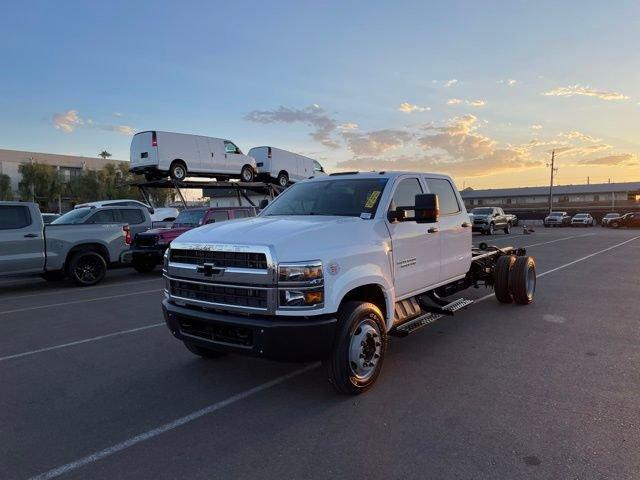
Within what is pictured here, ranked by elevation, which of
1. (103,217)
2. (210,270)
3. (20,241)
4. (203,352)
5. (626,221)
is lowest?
(626,221)

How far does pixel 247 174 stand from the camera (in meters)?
20.7

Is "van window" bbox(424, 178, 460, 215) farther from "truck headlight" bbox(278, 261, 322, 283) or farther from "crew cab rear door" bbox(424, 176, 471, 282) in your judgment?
"truck headlight" bbox(278, 261, 322, 283)

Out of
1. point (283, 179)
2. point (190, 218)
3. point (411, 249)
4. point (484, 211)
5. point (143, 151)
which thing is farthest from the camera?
point (484, 211)

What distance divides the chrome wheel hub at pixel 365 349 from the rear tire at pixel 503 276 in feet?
14.2

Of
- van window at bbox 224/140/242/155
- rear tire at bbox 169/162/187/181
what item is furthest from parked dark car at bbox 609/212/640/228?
rear tire at bbox 169/162/187/181

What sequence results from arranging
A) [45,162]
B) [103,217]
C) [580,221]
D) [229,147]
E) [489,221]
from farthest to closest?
[45,162] < [580,221] < [489,221] < [229,147] < [103,217]

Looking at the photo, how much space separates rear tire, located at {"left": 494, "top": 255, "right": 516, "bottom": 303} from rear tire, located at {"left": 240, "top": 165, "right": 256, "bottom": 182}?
1426cm

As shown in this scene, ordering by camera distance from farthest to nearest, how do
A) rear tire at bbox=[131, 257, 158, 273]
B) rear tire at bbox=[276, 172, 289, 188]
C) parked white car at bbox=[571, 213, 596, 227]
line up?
parked white car at bbox=[571, 213, 596, 227], rear tire at bbox=[276, 172, 289, 188], rear tire at bbox=[131, 257, 158, 273]

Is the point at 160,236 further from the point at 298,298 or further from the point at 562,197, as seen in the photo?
the point at 562,197

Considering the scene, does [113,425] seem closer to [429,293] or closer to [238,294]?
[238,294]

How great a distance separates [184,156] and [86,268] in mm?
7593

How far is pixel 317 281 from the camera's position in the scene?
3908 millimetres

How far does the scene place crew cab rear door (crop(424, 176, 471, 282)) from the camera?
6105 mm

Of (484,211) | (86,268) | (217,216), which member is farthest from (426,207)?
(484,211)
